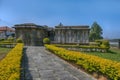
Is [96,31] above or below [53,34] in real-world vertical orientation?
above

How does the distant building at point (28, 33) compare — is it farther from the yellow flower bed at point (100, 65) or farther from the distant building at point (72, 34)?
the yellow flower bed at point (100, 65)

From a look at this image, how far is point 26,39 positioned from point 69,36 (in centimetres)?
825

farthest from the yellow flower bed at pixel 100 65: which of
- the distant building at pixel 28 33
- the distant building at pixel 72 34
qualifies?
the distant building at pixel 72 34

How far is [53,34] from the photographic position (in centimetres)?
4491

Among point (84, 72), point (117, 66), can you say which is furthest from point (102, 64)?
point (84, 72)

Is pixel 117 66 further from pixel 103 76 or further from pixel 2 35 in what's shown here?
pixel 2 35

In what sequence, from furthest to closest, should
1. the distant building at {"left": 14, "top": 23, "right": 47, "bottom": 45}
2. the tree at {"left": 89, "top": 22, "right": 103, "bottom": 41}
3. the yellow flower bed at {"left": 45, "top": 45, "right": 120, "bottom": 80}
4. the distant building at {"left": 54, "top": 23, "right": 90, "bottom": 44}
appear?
the tree at {"left": 89, "top": 22, "right": 103, "bottom": 41} < the distant building at {"left": 54, "top": 23, "right": 90, "bottom": 44} < the distant building at {"left": 14, "top": 23, "right": 47, "bottom": 45} < the yellow flower bed at {"left": 45, "top": 45, "right": 120, "bottom": 80}

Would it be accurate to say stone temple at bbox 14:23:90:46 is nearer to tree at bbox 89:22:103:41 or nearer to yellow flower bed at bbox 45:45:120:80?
yellow flower bed at bbox 45:45:120:80

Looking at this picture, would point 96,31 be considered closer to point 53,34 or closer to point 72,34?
point 53,34

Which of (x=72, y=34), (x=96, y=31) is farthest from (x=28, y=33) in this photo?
(x=96, y=31)

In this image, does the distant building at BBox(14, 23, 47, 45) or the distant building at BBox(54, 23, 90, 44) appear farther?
the distant building at BBox(54, 23, 90, 44)

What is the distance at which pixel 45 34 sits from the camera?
43.8m

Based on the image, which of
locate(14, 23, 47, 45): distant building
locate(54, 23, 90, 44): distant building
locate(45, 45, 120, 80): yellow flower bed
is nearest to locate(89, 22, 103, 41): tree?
locate(54, 23, 90, 44): distant building

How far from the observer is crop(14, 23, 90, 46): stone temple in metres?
41.1
